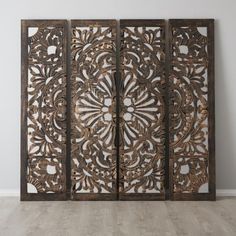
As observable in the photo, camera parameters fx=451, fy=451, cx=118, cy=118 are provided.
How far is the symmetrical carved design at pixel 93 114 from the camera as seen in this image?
4.82 meters

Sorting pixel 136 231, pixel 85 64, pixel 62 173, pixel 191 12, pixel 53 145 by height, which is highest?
pixel 191 12

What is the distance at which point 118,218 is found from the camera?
4.05 meters

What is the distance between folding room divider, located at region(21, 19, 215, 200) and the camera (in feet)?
15.8

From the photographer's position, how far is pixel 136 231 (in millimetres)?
3639

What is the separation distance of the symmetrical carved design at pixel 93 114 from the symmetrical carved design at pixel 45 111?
148 mm

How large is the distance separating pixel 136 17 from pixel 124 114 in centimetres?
108

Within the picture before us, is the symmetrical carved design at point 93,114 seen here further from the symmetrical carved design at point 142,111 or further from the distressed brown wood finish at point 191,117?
the distressed brown wood finish at point 191,117

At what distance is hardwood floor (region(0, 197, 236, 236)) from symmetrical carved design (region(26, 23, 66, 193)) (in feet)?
1.00
